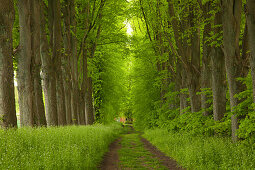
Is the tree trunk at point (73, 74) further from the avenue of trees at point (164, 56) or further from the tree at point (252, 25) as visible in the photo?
the tree at point (252, 25)

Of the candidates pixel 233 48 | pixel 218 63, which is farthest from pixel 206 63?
pixel 233 48

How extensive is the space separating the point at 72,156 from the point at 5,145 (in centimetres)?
190

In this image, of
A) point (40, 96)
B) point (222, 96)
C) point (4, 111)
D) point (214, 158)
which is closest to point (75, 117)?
point (40, 96)

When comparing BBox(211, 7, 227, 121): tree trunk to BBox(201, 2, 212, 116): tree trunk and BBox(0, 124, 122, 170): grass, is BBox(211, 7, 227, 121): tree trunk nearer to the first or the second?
BBox(201, 2, 212, 116): tree trunk

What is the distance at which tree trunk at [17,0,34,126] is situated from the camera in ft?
32.8

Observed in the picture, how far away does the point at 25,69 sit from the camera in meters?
10.0

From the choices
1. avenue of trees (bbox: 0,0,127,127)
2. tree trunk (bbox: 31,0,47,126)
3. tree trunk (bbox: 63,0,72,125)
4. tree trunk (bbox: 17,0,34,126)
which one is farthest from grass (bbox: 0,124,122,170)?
tree trunk (bbox: 63,0,72,125)

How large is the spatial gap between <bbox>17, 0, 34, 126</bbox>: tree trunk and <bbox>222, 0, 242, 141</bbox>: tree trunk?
327 inches

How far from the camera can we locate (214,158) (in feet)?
23.1

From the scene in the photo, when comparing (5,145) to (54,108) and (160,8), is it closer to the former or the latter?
(54,108)

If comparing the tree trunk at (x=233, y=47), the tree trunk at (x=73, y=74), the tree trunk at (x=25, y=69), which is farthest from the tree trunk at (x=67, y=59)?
the tree trunk at (x=233, y=47)

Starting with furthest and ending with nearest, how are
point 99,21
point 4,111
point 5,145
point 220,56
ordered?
point 99,21
point 220,56
point 4,111
point 5,145

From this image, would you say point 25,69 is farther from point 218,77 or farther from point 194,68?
point 194,68

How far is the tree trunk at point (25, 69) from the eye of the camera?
10.0 m
